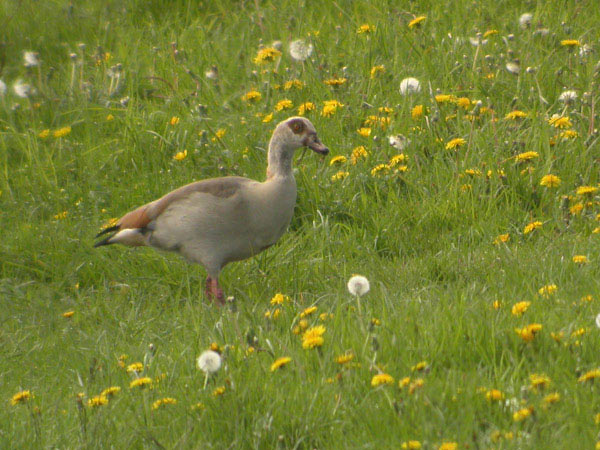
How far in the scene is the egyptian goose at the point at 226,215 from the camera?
18.3 feet

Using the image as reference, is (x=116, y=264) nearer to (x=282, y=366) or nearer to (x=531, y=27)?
(x=282, y=366)

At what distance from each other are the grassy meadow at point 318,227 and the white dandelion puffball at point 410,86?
2cm

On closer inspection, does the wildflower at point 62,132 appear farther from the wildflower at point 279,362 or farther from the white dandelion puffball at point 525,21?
the wildflower at point 279,362

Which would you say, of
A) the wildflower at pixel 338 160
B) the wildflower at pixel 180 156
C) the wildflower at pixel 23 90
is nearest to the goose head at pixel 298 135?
the wildflower at pixel 338 160

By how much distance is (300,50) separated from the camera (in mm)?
8016

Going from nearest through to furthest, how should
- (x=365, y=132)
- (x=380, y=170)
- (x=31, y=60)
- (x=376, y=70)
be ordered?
(x=380, y=170) < (x=365, y=132) < (x=376, y=70) < (x=31, y=60)

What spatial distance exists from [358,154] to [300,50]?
1602 millimetres

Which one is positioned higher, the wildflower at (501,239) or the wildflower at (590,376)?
the wildflower at (590,376)

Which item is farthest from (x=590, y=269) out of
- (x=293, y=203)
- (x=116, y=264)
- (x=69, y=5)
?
(x=69, y=5)

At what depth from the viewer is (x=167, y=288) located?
591 cm

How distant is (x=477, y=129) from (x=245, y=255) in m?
1.97

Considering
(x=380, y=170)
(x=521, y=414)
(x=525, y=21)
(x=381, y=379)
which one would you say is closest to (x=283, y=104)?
(x=380, y=170)

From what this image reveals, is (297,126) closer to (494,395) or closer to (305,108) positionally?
(305,108)

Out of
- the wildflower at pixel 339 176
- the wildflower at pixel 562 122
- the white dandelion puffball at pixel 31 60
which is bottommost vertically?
the wildflower at pixel 339 176
